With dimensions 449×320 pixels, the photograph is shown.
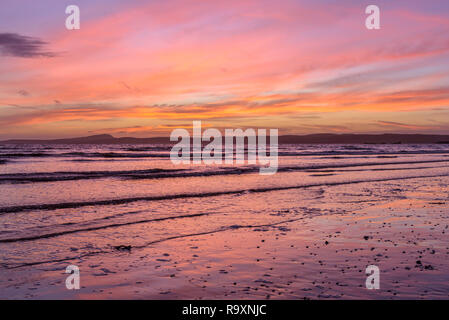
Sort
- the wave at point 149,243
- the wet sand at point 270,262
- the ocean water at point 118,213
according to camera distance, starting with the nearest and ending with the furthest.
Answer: the wet sand at point 270,262, the wave at point 149,243, the ocean water at point 118,213

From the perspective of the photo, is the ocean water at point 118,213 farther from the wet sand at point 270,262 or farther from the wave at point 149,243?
the wet sand at point 270,262

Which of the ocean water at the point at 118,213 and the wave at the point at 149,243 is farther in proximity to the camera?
the ocean water at the point at 118,213

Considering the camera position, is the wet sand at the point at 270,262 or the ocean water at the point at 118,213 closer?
the wet sand at the point at 270,262

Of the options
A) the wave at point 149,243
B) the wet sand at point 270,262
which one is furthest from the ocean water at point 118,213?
the wet sand at point 270,262

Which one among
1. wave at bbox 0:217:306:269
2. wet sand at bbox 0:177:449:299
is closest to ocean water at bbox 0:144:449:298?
wave at bbox 0:217:306:269

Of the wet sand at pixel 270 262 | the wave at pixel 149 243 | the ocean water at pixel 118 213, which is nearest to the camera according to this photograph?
the wet sand at pixel 270 262

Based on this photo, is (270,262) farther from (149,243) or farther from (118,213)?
(118,213)

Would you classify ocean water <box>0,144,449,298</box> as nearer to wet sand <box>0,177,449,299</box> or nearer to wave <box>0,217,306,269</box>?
wave <box>0,217,306,269</box>

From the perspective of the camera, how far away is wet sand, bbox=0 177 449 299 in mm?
6090

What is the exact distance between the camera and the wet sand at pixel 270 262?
240 inches

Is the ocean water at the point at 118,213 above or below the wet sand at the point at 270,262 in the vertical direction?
above

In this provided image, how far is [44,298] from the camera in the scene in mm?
5898

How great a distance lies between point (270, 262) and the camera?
298 inches
